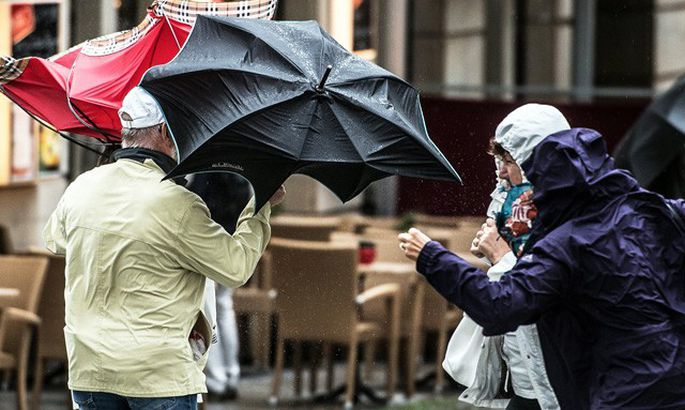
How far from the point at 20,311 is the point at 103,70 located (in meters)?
3.57

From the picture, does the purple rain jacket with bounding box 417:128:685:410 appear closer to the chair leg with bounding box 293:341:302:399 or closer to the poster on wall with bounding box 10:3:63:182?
the chair leg with bounding box 293:341:302:399

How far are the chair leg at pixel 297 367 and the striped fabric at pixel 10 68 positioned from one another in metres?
4.87

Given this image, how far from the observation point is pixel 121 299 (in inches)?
169

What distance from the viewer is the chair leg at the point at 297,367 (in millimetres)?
9711

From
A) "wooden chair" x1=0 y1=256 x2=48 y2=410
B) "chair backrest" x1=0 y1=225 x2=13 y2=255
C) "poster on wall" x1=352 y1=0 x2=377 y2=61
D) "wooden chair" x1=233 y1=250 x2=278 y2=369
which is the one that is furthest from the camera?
"poster on wall" x1=352 y1=0 x2=377 y2=61

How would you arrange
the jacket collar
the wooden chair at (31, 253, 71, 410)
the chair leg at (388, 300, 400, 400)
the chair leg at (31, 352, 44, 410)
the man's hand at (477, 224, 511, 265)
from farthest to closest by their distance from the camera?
the chair leg at (388, 300, 400, 400) → the chair leg at (31, 352, 44, 410) → the wooden chair at (31, 253, 71, 410) → the man's hand at (477, 224, 511, 265) → the jacket collar

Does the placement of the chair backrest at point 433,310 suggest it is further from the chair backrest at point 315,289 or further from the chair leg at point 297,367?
A: the chair backrest at point 315,289

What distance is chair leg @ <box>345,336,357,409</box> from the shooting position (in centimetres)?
945

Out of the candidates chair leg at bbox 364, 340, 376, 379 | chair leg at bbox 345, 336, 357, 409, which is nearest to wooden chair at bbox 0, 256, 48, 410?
chair leg at bbox 345, 336, 357, 409

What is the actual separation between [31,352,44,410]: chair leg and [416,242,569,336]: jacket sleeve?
5.09 m

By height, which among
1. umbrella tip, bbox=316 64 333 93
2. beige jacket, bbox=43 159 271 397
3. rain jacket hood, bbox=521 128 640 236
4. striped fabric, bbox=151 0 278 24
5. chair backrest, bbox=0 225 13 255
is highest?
striped fabric, bbox=151 0 278 24

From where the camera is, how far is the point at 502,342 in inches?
191

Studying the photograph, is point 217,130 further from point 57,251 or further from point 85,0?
point 85,0

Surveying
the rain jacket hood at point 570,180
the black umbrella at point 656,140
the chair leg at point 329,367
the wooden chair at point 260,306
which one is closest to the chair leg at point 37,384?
the wooden chair at point 260,306
